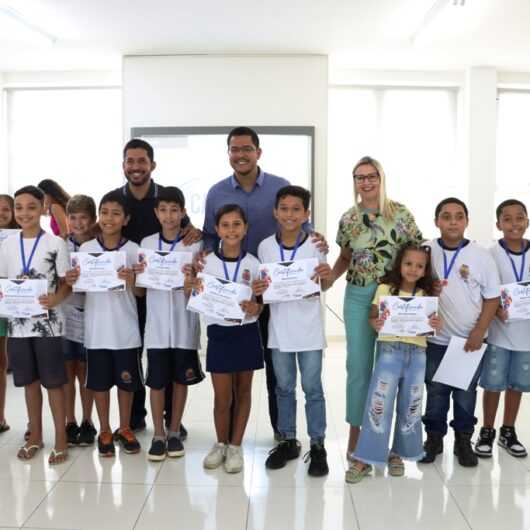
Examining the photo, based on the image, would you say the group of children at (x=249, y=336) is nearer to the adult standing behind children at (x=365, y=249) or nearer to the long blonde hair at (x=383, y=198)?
the adult standing behind children at (x=365, y=249)

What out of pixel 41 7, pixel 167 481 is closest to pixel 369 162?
pixel 167 481

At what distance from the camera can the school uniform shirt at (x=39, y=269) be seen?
8.91ft

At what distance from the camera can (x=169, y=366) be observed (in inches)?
113

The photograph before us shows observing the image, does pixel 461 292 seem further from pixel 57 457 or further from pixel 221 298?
pixel 57 457

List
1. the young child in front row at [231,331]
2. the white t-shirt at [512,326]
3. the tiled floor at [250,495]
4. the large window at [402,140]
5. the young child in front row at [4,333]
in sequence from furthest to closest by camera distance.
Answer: the large window at [402,140] < the young child in front row at [4,333] < the white t-shirt at [512,326] < the young child in front row at [231,331] < the tiled floor at [250,495]

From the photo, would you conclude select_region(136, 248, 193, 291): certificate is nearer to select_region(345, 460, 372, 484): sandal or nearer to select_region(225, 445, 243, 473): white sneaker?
select_region(225, 445, 243, 473): white sneaker

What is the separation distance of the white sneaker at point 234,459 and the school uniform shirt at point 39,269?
41.1 inches

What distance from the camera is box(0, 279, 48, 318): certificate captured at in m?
2.66

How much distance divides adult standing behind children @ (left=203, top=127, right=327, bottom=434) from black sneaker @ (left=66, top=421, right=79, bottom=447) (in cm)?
114

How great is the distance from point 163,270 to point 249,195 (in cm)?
64

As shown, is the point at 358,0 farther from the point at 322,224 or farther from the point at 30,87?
the point at 30,87

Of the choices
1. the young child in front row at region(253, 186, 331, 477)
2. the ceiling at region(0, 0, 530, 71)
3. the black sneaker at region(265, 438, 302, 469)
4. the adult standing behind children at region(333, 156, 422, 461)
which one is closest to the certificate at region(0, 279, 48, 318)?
the young child in front row at region(253, 186, 331, 477)

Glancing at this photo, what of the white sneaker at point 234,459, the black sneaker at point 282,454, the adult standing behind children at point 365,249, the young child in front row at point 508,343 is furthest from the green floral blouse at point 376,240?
the white sneaker at point 234,459

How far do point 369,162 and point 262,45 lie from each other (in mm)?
2830
